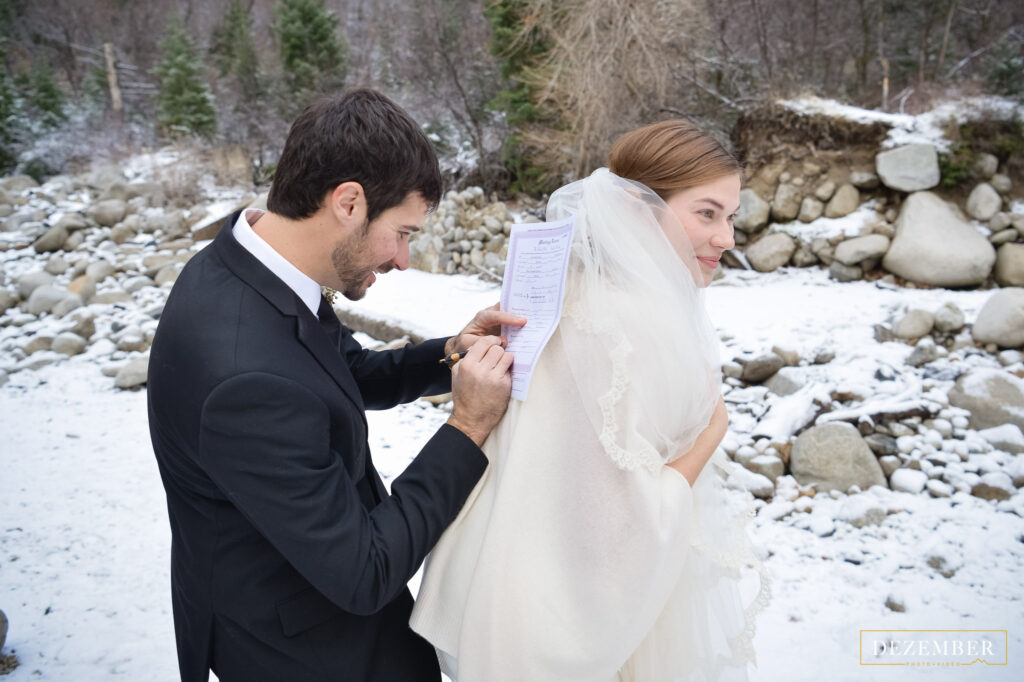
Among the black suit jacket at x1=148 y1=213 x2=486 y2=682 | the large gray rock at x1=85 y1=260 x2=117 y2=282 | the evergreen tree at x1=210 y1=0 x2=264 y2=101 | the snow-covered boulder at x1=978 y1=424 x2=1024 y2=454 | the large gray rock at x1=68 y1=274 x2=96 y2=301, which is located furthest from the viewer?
the evergreen tree at x1=210 y1=0 x2=264 y2=101

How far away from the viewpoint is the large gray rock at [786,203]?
26.7 ft

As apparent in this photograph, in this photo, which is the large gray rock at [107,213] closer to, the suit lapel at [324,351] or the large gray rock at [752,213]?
the large gray rock at [752,213]

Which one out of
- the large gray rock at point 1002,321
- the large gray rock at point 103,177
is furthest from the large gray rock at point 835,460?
the large gray rock at point 103,177

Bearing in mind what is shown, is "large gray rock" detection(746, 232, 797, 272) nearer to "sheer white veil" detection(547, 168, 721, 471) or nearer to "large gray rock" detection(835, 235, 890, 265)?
"large gray rock" detection(835, 235, 890, 265)

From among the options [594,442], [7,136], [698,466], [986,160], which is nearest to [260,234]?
[594,442]

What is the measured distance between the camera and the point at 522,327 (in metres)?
1.49

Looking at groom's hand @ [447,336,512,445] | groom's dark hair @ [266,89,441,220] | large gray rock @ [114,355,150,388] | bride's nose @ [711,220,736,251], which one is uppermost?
groom's dark hair @ [266,89,441,220]

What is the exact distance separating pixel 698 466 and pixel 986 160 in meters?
8.25

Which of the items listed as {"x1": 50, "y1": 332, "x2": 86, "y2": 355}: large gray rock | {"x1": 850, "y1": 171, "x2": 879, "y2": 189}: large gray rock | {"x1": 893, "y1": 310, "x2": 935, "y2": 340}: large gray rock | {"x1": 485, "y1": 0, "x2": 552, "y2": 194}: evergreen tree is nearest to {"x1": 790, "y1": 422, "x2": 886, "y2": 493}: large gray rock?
{"x1": 893, "y1": 310, "x2": 935, "y2": 340}: large gray rock

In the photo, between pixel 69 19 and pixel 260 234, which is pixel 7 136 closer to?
pixel 69 19

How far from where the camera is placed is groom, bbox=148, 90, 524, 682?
1.14 meters

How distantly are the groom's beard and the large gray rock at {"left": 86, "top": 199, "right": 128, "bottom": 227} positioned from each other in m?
12.3

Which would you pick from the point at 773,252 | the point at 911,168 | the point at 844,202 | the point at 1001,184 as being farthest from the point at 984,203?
the point at 773,252

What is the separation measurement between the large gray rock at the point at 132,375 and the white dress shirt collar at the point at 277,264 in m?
5.71
